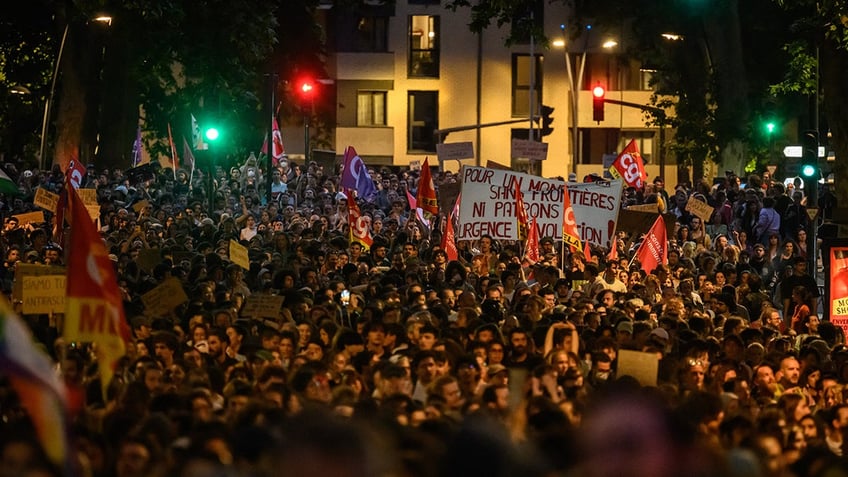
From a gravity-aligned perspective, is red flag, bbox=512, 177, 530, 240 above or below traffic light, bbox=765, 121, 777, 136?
below

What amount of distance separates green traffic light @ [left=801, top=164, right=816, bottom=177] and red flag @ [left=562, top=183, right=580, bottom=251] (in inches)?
115

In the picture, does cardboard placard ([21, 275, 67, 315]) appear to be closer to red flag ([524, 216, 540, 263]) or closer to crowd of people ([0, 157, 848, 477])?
crowd of people ([0, 157, 848, 477])

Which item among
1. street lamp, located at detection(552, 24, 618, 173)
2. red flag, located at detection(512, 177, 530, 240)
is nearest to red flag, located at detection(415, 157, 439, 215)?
red flag, located at detection(512, 177, 530, 240)

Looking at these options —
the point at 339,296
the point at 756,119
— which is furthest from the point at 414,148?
the point at 339,296

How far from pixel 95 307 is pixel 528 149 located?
61.5 feet

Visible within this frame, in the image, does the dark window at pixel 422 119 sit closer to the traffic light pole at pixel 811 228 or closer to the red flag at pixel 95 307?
the traffic light pole at pixel 811 228

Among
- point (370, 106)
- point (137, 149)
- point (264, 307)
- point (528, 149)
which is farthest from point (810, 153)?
point (370, 106)

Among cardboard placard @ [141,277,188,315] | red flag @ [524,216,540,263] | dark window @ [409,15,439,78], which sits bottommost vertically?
cardboard placard @ [141,277,188,315]

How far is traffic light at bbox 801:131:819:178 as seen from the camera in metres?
21.6

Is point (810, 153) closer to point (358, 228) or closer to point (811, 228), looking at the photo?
point (811, 228)

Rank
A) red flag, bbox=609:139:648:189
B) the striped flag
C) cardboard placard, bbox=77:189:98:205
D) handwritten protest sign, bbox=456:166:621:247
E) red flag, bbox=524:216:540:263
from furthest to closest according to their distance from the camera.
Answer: red flag, bbox=609:139:648:189 < cardboard placard, bbox=77:189:98:205 < red flag, bbox=524:216:540:263 < handwritten protest sign, bbox=456:166:621:247 < the striped flag

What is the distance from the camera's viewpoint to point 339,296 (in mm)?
17516

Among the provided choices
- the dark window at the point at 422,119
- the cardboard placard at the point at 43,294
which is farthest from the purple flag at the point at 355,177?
the dark window at the point at 422,119

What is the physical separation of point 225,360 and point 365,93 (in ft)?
176
